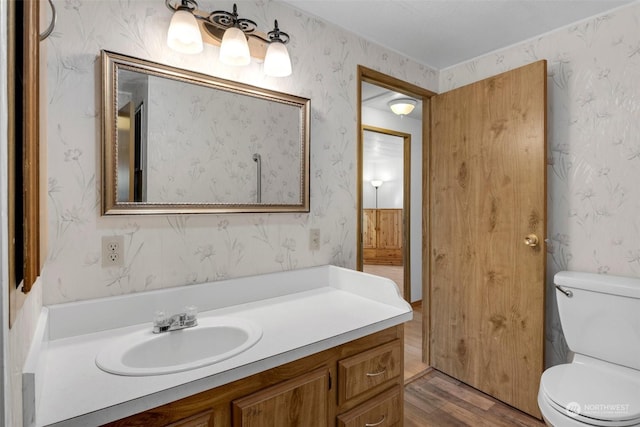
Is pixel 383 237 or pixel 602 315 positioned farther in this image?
pixel 383 237

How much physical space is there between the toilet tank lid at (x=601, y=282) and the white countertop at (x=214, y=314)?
39.2 inches

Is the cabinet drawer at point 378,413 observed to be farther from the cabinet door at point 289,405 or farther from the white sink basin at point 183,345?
the white sink basin at point 183,345

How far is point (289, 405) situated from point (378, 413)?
448 millimetres

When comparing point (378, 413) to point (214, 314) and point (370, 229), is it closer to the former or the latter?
point (214, 314)

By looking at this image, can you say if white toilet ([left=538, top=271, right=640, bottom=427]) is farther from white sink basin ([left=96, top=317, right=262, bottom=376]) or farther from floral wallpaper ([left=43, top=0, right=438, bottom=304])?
white sink basin ([left=96, top=317, right=262, bottom=376])

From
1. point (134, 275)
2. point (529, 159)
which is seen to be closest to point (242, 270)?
point (134, 275)

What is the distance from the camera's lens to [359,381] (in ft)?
4.11

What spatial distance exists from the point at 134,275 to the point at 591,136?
236cm

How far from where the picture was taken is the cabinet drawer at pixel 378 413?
123cm

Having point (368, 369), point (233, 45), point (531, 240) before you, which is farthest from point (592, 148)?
point (233, 45)

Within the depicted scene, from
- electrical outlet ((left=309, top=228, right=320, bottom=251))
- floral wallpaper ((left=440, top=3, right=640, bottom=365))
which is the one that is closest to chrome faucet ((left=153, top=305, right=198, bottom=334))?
electrical outlet ((left=309, top=228, right=320, bottom=251))

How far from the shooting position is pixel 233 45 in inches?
55.1

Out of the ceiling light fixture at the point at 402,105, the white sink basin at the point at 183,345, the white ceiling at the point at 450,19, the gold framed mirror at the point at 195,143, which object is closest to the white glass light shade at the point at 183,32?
the gold framed mirror at the point at 195,143

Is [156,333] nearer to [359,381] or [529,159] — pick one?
[359,381]
